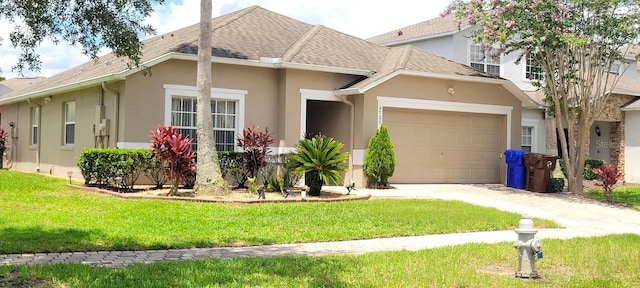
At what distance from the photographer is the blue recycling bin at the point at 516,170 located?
60.7 ft

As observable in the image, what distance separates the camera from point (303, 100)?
17688 mm

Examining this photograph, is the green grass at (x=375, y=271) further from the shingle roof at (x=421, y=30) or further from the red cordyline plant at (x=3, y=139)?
the red cordyline plant at (x=3, y=139)

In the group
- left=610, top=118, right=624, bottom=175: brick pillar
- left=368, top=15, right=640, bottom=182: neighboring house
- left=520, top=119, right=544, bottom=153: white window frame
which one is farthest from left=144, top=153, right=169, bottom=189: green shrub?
left=610, top=118, right=624, bottom=175: brick pillar

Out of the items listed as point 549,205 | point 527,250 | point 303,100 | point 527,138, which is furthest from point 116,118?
point 527,138

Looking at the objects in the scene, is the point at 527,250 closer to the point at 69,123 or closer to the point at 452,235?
the point at 452,235

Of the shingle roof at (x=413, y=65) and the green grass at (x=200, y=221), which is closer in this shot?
the green grass at (x=200, y=221)

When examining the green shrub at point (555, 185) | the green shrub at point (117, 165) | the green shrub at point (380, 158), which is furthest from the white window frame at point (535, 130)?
the green shrub at point (117, 165)

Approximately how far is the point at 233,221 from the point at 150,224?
4.64 feet

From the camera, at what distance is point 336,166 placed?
14773mm

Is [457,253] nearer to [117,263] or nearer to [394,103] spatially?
[117,263]

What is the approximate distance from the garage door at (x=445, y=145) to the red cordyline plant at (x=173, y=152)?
670 centimetres

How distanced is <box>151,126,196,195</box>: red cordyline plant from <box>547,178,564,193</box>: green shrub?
10.4 m

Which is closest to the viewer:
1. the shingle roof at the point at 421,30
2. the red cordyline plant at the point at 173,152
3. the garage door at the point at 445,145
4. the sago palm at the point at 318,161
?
the red cordyline plant at the point at 173,152

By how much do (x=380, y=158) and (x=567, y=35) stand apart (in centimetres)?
573
